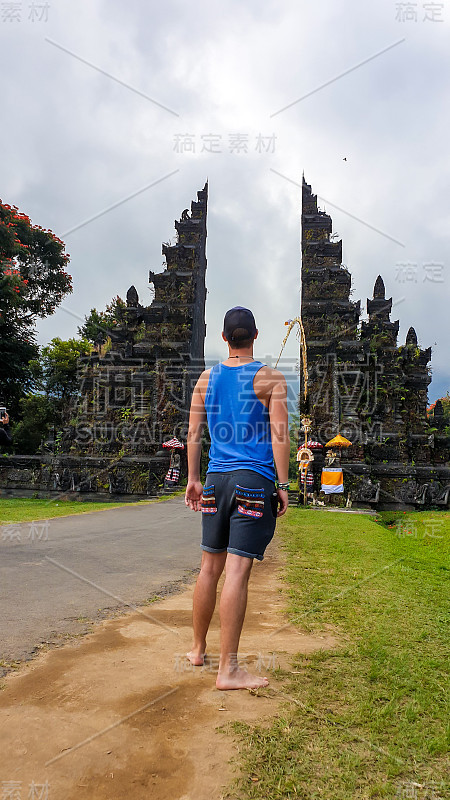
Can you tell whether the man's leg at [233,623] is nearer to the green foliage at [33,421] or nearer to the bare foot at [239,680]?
the bare foot at [239,680]

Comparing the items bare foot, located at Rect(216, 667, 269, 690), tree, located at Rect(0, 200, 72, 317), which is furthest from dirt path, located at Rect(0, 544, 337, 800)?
tree, located at Rect(0, 200, 72, 317)

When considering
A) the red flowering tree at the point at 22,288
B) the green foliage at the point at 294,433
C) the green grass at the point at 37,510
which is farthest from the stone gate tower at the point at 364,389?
the red flowering tree at the point at 22,288

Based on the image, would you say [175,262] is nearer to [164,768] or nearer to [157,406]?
[157,406]

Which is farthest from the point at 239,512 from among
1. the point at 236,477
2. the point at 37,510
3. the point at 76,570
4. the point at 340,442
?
the point at 340,442

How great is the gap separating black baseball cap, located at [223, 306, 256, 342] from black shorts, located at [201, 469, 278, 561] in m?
0.86

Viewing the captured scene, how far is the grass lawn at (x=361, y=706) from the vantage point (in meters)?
1.83

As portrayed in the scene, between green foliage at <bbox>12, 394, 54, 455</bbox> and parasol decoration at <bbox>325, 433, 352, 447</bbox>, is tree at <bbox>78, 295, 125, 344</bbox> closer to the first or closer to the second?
green foliage at <bbox>12, 394, 54, 455</bbox>

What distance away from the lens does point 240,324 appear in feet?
10.5

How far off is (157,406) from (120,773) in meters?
23.3

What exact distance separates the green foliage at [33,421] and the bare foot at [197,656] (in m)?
30.3

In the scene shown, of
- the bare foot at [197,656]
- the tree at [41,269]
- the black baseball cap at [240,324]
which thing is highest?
the tree at [41,269]

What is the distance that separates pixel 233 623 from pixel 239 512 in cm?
58

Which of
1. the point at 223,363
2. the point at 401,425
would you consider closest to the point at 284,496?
the point at 223,363

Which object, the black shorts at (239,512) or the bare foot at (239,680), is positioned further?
the black shorts at (239,512)
